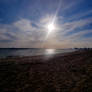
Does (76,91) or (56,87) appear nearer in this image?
(76,91)

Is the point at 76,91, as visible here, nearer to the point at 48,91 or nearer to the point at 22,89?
the point at 48,91

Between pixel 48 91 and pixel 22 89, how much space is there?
1320 millimetres

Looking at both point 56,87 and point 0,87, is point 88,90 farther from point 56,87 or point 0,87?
point 0,87

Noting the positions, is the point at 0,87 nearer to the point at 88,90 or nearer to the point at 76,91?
the point at 76,91

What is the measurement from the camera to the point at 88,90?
3.27m

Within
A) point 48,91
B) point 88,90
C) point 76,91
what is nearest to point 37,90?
point 48,91

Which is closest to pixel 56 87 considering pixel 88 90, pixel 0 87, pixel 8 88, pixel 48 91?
pixel 48 91

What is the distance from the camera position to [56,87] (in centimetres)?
370

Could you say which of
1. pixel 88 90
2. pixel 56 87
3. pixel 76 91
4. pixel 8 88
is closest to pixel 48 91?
pixel 56 87

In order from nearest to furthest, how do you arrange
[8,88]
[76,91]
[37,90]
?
[76,91] < [37,90] < [8,88]

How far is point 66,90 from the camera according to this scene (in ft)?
11.2

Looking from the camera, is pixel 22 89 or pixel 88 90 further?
pixel 22 89

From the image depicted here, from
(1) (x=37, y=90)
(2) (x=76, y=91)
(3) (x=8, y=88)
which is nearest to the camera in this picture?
(2) (x=76, y=91)

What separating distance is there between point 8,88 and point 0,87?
50cm
